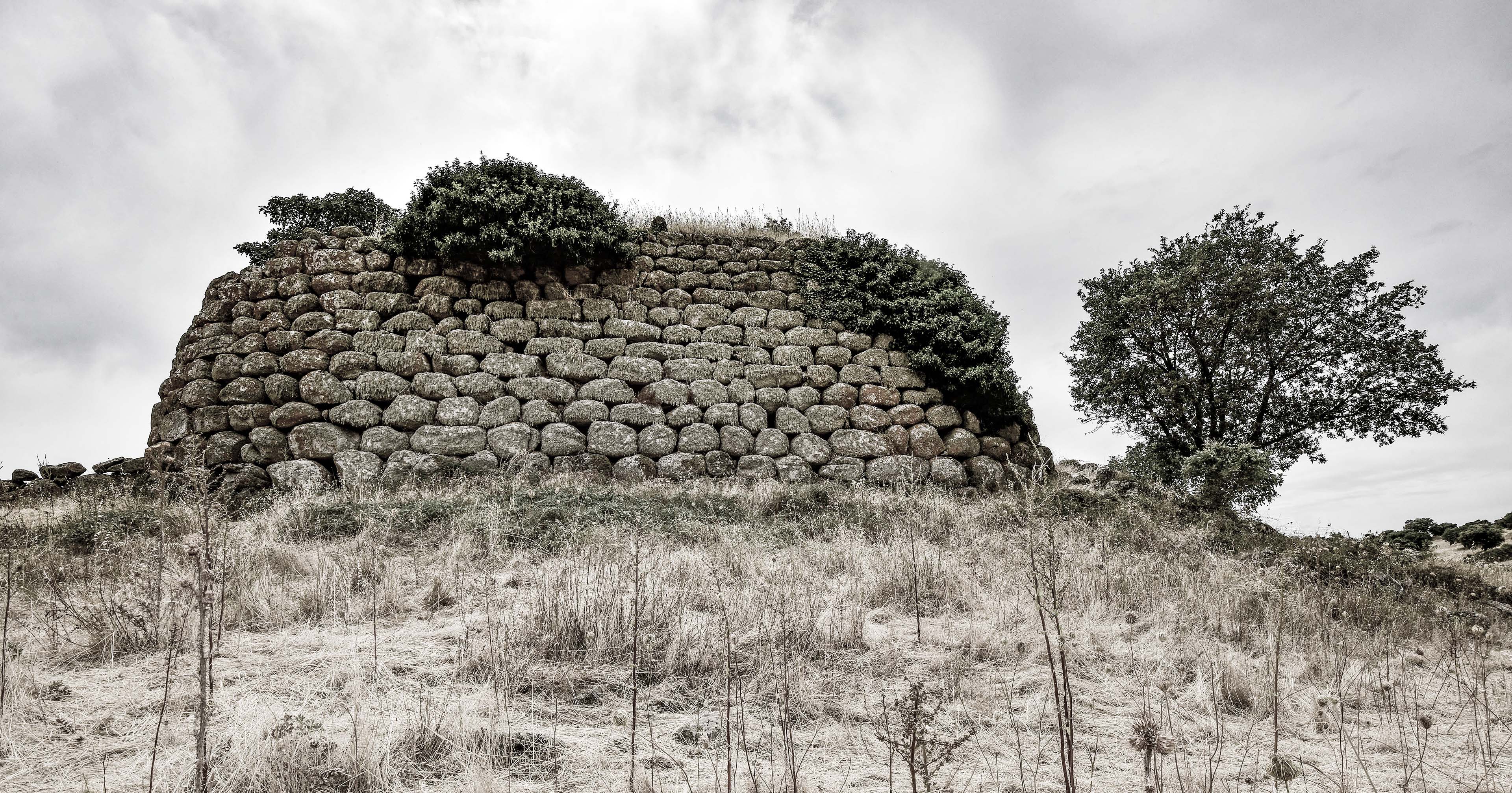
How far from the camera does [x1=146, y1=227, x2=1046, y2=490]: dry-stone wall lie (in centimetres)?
934

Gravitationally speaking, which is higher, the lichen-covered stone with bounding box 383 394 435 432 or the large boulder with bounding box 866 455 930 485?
the lichen-covered stone with bounding box 383 394 435 432

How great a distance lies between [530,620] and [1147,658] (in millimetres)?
3668

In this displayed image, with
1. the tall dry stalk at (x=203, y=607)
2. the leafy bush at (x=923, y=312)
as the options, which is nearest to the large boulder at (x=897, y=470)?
the leafy bush at (x=923, y=312)

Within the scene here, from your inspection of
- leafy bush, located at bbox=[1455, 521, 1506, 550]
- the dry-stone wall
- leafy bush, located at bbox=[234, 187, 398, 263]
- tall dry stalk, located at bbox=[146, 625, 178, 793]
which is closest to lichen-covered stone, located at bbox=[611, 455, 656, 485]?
the dry-stone wall

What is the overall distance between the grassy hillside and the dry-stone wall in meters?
2.34

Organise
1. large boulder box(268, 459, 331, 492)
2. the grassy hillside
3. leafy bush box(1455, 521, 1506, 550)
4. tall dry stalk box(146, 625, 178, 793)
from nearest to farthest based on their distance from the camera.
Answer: tall dry stalk box(146, 625, 178, 793) < the grassy hillside < large boulder box(268, 459, 331, 492) < leafy bush box(1455, 521, 1506, 550)

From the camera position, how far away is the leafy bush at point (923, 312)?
1071 cm

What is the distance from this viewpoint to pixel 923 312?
36.4 ft

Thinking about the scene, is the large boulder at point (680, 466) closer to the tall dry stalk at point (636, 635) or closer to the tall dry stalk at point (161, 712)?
the tall dry stalk at point (636, 635)

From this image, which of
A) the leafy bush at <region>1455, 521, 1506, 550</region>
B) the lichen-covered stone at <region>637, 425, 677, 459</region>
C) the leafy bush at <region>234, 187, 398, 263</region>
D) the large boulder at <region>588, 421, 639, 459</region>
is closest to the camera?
the large boulder at <region>588, 421, 639, 459</region>

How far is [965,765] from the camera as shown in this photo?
2.95m

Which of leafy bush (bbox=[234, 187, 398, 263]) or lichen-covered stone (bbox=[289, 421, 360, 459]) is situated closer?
lichen-covered stone (bbox=[289, 421, 360, 459])

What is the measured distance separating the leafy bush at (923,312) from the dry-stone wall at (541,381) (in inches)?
10.2

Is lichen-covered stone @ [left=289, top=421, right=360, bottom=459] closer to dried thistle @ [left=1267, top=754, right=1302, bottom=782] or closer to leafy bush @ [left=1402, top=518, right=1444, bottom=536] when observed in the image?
dried thistle @ [left=1267, top=754, right=1302, bottom=782]
